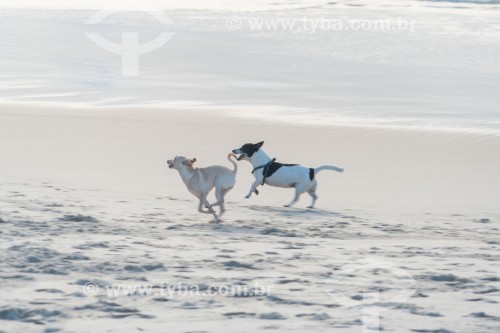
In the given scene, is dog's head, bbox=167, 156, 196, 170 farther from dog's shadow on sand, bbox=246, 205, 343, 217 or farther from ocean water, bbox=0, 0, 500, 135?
ocean water, bbox=0, 0, 500, 135

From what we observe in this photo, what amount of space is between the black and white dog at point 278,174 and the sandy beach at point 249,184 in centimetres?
22

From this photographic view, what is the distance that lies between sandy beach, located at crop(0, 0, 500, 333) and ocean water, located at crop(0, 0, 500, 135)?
0.30 ft

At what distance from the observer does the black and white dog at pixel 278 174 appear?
9.70m

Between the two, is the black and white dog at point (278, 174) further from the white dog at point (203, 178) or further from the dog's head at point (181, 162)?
the dog's head at point (181, 162)

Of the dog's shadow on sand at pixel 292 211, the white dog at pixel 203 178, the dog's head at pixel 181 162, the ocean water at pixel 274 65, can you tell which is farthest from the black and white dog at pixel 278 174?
the ocean water at pixel 274 65

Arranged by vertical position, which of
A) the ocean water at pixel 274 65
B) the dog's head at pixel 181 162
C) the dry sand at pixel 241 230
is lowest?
the dry sand at pixel 241 230

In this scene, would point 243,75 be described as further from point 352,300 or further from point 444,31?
point 352,300

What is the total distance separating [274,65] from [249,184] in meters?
9.91

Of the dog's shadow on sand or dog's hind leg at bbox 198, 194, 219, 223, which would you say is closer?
dog's hind leg at bbox 198, 194, 219, 223

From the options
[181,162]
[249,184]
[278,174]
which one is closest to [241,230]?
[181,162]

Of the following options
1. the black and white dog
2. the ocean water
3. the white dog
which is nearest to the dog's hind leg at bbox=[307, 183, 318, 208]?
the black and white dog

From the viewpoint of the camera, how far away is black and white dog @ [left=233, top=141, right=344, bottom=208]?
9695 millimetres

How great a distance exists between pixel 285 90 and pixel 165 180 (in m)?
7.04

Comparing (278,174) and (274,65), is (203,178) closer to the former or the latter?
(278,174)
